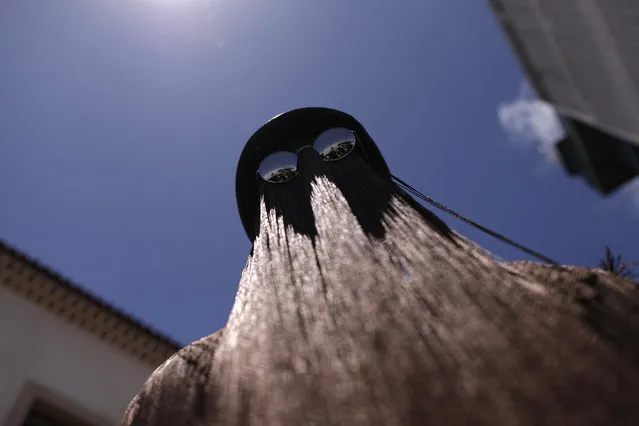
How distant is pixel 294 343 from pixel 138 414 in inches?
19.5

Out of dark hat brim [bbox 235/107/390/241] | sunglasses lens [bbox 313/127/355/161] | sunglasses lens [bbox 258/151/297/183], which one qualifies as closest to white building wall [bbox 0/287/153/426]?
dark hat brim [bbox 235/107/390/241]

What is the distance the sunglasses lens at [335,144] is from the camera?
291 centimetres

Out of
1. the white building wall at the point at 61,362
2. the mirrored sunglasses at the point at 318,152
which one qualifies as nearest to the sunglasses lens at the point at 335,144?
the mirrored sunglasses at the point at 318,152

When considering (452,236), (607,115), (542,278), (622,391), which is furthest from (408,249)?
(607,115)

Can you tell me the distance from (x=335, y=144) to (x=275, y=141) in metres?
0.48

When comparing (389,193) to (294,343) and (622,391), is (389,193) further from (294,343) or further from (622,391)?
(622,391)

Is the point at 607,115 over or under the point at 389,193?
over

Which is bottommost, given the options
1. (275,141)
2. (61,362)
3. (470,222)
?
(470,222)

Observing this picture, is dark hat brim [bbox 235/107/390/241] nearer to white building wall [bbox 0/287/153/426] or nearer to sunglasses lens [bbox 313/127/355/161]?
sunglasses lens [bbox 313/127/355/161]

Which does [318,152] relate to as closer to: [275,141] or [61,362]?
[275,141]

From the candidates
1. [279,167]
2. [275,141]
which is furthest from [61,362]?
[279,167]

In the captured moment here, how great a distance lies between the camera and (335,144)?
3.01m

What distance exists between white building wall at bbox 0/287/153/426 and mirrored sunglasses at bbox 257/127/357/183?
4.41 m

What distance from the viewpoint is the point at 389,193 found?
2.32 metres
